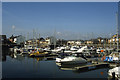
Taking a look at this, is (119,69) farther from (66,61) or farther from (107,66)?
(66,61)

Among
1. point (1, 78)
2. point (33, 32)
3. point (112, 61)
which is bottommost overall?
point (1, 78)

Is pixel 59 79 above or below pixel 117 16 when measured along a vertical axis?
below

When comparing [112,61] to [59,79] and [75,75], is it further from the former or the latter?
[59,79]

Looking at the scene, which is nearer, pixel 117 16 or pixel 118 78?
pixel 118 78

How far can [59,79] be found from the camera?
10.7m

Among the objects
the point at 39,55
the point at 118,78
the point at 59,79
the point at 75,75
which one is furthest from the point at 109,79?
the point at 39,55

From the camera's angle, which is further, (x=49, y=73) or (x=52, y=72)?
(x=52, y=72)

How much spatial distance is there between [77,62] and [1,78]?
29.2 feet

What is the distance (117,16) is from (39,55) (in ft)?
51.5

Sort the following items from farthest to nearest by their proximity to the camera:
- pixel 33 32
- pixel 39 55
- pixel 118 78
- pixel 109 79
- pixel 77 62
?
pixel 33 32, pixel 39 55, pixel 77 62, pixel 109 79, pixel 118 78

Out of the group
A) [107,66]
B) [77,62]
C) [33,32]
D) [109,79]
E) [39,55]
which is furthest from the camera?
[33,32]

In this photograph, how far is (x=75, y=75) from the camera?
38.4 ft

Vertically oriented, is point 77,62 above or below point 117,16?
Result: below

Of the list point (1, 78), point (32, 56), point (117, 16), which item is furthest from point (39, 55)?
point (117, 16)
